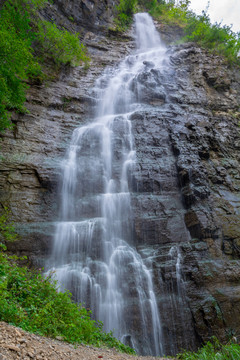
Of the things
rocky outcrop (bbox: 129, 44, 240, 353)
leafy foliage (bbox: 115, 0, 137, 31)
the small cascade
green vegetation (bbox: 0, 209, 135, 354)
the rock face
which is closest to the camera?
green vegetation (bbox: 0, 209, 135, 354)

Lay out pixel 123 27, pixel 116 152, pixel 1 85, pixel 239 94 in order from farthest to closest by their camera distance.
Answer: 1. pixel 123 27
2. pixel 239 94
3. pixel 116 152
4. pixel 1 85

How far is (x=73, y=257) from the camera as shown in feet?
26.1

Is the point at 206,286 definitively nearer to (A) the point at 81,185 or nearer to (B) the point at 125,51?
(A) the point at 81,185

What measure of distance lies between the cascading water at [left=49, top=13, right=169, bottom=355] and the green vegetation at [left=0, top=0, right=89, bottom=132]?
3.33 m

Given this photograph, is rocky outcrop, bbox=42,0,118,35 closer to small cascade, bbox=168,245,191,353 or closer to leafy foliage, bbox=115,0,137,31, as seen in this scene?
leafy foliage, bbox=115,0,137,31

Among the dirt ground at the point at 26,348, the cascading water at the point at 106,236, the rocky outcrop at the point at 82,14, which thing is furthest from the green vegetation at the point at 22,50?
the dirt ground at the point at 26,348

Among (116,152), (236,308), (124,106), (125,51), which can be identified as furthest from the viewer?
(125,51)

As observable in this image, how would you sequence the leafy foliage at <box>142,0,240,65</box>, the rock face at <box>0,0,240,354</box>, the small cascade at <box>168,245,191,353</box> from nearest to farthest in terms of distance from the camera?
the small cascade at <box>168,245,191,353</box> → the rock face at <box>0,0,240,354</box> → the leafy foliage at <box>142,0,240,65</box>

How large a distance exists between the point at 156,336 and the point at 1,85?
1020cm

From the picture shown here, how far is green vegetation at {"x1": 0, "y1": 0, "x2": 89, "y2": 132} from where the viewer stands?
9242 mm

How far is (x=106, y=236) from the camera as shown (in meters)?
8.59

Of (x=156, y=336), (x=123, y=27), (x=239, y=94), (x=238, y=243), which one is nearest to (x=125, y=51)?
(x=123, y=27)

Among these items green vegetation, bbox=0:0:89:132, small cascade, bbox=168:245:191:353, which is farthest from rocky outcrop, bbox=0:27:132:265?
small cascade, bbox=168:245:191:353

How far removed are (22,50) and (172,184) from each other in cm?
859
